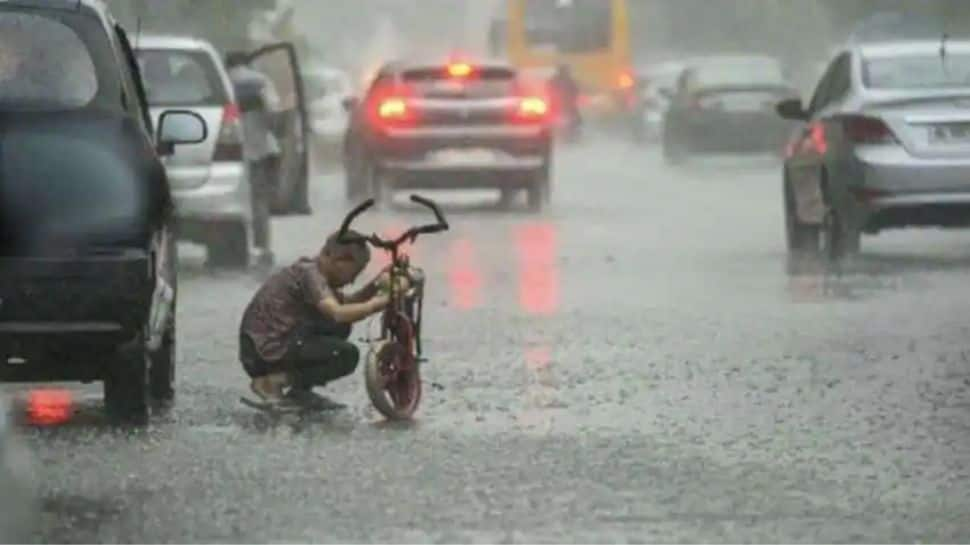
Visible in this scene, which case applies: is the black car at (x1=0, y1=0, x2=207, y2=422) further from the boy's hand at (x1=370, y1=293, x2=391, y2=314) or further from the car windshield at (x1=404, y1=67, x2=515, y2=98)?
the car windshield at (x1=404, y1=67, x2=515, y2=98)

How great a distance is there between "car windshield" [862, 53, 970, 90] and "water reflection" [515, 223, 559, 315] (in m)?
2.46

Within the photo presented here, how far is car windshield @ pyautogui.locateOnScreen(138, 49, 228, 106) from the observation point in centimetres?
2177

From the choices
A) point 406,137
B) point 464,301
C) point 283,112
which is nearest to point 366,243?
point 464,301

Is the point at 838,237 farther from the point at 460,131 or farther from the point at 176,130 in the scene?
the point at 176,130

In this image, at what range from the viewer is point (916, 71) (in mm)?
23172

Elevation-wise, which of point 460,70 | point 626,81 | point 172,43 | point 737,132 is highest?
point 172,43

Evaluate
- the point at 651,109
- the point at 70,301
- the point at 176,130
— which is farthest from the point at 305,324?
the point at 651,109

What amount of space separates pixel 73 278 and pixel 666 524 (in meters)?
3.02

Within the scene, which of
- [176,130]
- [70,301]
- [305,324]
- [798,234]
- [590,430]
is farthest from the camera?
[798,234]

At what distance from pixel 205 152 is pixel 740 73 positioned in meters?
26.7

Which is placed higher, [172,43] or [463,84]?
[172,43]

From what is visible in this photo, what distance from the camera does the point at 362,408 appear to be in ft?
43.5

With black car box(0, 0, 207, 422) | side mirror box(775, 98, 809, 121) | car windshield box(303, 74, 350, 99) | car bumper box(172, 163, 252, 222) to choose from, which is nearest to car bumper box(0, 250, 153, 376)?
black car box(0, 0, 207, 422)

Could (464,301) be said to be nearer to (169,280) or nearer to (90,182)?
(169,280)
